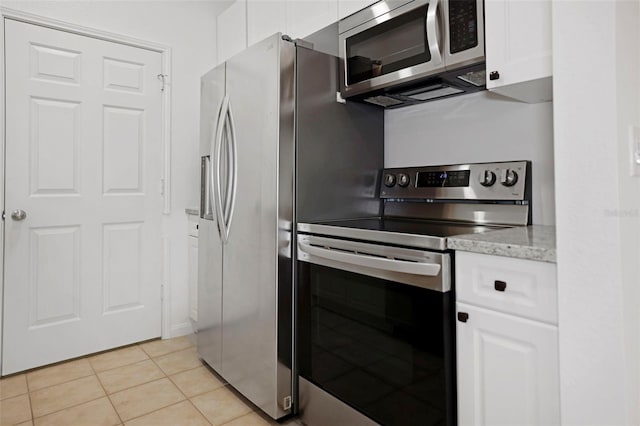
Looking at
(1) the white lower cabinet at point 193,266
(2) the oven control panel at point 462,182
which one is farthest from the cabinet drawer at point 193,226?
(2) the oven control panel at point 462,182

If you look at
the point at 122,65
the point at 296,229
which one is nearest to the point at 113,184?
the point at 122,65

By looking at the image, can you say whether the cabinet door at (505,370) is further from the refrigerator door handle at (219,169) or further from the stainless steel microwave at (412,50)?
the refrigerator door handle at (219,169)

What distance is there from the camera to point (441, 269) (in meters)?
1.21

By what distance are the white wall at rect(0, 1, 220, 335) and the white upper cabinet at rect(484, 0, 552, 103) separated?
7.10 ft

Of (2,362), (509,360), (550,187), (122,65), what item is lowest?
(2,362)

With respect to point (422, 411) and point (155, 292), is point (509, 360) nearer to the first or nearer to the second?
point (422, 411)

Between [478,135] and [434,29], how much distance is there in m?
0.53

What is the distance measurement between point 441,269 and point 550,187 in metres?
0.68

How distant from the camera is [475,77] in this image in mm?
1588

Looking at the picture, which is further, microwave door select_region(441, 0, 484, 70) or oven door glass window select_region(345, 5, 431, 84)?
oven door glass window select_region(345, 5, 431, 84)

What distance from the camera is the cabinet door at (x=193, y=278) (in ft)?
9.12

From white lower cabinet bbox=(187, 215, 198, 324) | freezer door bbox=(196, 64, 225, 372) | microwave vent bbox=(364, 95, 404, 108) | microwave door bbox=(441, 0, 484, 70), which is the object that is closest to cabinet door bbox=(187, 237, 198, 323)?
white lower cabinet bbox=(187, 215, 198, 324)

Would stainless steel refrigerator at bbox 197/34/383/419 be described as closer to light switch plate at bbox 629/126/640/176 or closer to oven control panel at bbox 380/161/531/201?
oven control panel at bbox 380/161/531/201

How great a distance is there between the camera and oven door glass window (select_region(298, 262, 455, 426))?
4.06ft
